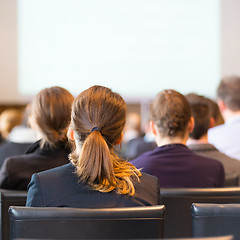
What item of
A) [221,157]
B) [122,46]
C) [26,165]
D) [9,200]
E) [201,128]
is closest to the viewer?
[9,200]

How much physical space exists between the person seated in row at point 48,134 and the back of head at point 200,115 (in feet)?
2.68

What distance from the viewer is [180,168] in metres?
2.12

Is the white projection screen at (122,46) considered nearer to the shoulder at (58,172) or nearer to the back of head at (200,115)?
the back of head at (200,115)

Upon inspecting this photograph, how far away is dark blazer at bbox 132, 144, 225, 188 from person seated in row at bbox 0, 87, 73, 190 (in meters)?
0.40

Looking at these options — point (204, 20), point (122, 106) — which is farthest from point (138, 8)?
point (122, 106)

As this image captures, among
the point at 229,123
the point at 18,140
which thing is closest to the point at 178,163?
the point at 229,123

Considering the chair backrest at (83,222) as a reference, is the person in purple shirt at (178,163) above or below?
below

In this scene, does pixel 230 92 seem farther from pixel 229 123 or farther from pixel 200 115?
pixel 200 115

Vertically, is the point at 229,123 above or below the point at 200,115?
below

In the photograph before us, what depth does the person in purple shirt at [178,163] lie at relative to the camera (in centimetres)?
211

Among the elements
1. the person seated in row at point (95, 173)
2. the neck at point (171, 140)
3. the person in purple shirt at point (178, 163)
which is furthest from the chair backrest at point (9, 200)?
the neck at point (171, 140)

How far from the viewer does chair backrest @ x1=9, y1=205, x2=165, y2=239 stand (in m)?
1.18

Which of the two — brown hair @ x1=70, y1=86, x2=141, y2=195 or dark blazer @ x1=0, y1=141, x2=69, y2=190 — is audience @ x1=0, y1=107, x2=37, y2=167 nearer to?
dark blazer @ x1=0, y1=141, x2=69, y2=190

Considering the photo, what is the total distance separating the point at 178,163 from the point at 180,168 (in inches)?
1.1
